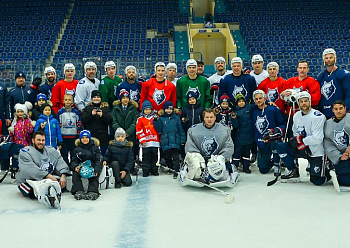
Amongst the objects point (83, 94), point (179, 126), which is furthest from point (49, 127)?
point (179, 126)

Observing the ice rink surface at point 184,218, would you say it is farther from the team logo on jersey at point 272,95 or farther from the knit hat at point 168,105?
the team logo on jersey at point 272,95

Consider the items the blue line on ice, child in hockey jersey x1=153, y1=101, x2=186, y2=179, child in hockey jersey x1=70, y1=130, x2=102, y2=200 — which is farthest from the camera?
child in hockey jersey x1=153, y1=101, x2=186, y2=179

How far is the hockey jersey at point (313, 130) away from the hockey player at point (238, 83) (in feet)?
4.40

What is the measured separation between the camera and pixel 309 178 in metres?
6.84

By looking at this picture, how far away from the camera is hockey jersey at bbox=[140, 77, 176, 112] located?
7.61m

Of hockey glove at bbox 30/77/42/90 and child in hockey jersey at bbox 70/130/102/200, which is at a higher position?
hockey glove at bbox 30/77/42/90

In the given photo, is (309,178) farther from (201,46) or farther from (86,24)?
(86,24)

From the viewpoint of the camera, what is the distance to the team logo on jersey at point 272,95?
7.47 metres

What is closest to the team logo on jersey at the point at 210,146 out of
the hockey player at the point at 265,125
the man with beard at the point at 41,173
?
the hockey player at the point at 265,125

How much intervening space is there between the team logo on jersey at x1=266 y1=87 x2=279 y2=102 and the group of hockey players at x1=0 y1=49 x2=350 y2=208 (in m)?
0.02

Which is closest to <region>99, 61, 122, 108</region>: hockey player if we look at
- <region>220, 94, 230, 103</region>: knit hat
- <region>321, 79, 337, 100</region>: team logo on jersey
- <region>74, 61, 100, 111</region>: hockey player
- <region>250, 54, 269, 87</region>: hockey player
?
<region>74, 61, 100, 111</region>: hockey player

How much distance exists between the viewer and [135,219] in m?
4.77

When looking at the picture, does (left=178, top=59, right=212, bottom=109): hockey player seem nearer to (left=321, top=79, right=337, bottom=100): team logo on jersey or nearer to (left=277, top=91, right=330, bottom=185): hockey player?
(left=277, top=91, right=330, bottom=185): hockey player

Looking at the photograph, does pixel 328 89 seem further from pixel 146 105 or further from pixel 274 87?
pixel 146 105
